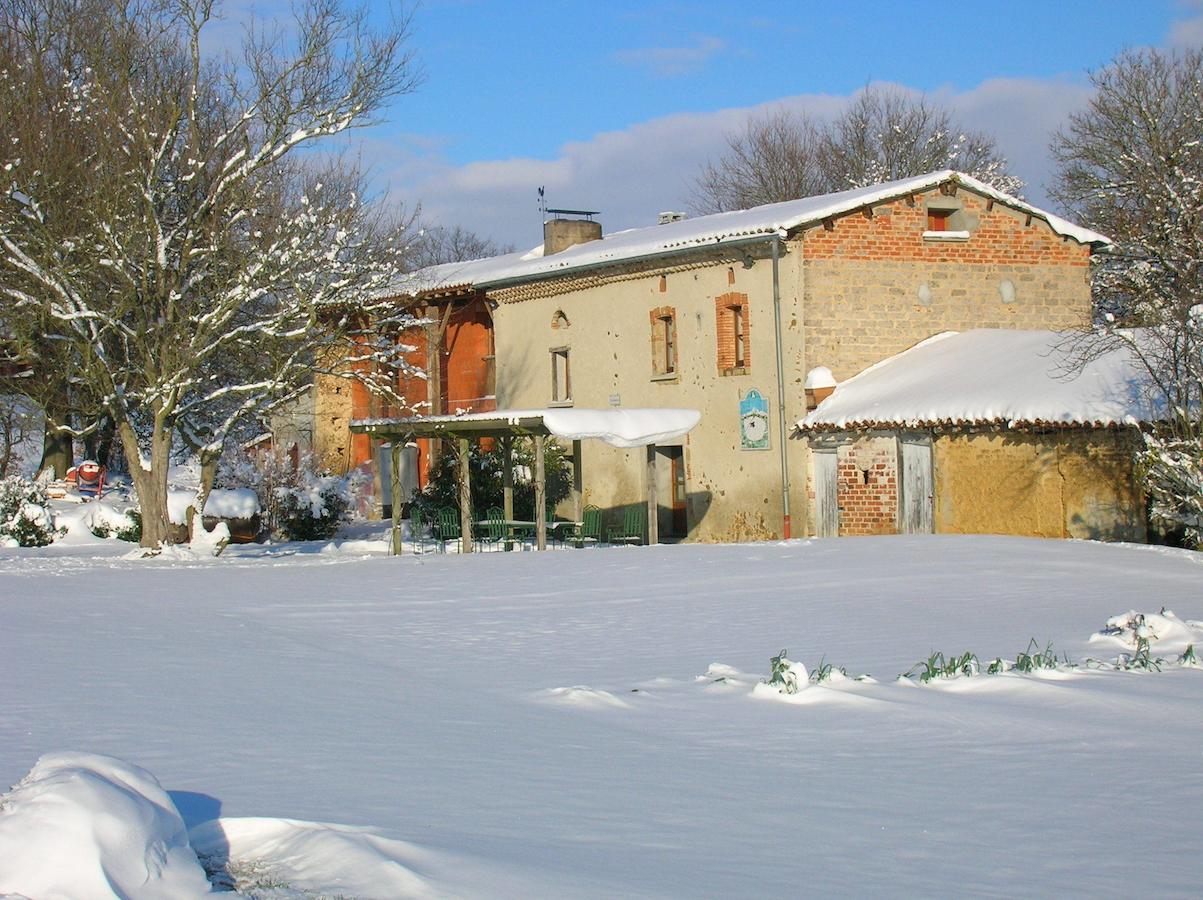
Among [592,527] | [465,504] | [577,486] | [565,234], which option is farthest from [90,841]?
[565,234]

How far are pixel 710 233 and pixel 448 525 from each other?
743 cm

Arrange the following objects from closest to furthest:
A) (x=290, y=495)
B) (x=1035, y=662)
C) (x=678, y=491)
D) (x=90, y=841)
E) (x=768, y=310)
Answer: (x=90, y=841) → (x=1035, y=662) → (x=768, y=310) → (x=678, y=491) → (x=290, y=495)

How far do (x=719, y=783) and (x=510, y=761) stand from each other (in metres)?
1.09

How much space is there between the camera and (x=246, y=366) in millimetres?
25406

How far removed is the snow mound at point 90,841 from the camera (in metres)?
4.53

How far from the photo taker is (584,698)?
9.68 m

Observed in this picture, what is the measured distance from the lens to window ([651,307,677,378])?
29.5m

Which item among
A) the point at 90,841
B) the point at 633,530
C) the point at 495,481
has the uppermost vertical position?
the point at 495,481

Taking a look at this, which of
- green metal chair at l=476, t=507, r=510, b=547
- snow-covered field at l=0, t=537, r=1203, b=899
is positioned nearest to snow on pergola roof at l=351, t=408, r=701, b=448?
green metal chair at l=476, t=507, r=510, b=547

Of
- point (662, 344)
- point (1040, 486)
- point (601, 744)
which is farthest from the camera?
point (662, 344)

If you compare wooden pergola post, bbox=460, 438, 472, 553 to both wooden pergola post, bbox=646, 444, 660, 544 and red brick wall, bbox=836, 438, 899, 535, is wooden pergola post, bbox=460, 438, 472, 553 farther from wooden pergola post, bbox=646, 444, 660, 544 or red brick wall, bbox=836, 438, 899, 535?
red brick wall, bbox=836, 438, 899, 535

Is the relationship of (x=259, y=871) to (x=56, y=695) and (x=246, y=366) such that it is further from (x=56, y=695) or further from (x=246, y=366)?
(x=246, y=366)

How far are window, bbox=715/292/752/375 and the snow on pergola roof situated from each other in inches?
115

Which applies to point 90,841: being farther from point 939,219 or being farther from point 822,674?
point 939,219
